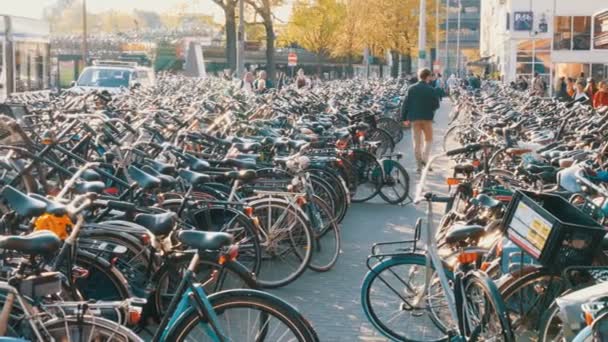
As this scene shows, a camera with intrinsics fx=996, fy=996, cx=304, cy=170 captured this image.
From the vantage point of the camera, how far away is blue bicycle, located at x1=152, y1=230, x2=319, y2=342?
13.5 ft

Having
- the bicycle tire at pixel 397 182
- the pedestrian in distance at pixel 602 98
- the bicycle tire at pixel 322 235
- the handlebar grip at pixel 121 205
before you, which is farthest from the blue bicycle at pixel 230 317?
the pedestrian in distance at pixel 602 98

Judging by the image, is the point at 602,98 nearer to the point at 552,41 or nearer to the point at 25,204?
the point at 25,204

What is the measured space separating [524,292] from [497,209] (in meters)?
1.15

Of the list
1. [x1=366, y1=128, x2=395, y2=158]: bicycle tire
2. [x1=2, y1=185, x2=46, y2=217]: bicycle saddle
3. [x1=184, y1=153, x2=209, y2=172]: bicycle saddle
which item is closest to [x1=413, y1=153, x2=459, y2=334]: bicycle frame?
[x1=2, y1=185, x2=46, y2=217]: bicycle saddle

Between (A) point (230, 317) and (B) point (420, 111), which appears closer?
(A) point (230, 317)

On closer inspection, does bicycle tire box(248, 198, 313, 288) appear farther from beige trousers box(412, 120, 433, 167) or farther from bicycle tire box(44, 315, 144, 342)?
beige trousers box(412, 120, 433, 167)

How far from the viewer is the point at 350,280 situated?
809 centimetres

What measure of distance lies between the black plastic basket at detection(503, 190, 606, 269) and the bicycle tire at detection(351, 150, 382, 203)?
22.0 ft

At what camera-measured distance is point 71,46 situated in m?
63.3

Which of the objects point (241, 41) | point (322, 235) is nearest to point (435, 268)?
point (322, 235)

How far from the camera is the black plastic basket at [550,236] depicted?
4.87 metres

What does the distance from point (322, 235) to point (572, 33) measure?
4272 centimetres

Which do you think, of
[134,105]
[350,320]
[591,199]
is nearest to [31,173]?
[350,320]

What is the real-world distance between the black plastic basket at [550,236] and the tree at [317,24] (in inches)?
1743
